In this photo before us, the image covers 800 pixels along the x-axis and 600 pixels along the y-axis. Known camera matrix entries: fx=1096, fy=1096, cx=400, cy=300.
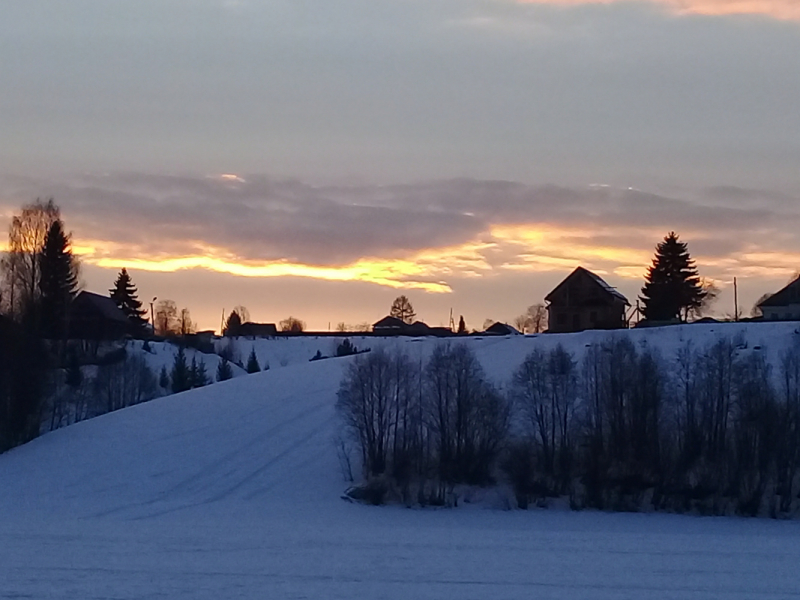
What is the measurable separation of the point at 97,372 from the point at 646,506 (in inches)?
2052

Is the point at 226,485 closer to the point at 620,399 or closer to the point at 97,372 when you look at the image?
the point at 620,399

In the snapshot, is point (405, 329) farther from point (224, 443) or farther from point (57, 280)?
point (224, 443)

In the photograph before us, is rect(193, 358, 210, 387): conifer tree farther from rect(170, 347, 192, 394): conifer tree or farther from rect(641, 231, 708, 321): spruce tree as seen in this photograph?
rect(641, 231, 708, 321): spruce tree

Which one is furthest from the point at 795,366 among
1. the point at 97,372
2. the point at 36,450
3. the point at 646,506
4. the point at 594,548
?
the point at 97,372

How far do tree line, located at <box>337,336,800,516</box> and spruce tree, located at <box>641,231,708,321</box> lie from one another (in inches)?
1084

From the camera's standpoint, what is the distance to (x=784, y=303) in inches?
3846

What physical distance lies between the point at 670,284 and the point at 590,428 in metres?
38.6

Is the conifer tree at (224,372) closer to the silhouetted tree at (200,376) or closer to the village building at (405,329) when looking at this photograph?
the silhouetted tree at (200,376)

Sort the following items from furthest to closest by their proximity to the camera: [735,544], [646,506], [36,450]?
[36,450] → [646,506] → [735,544]

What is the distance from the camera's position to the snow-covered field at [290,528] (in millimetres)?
29094

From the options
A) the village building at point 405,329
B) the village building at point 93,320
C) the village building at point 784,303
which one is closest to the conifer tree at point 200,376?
the village building at point 93,320

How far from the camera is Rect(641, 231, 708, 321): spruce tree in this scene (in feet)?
312

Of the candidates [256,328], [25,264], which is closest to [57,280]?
[25,264]

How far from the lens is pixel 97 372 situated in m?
90.6
